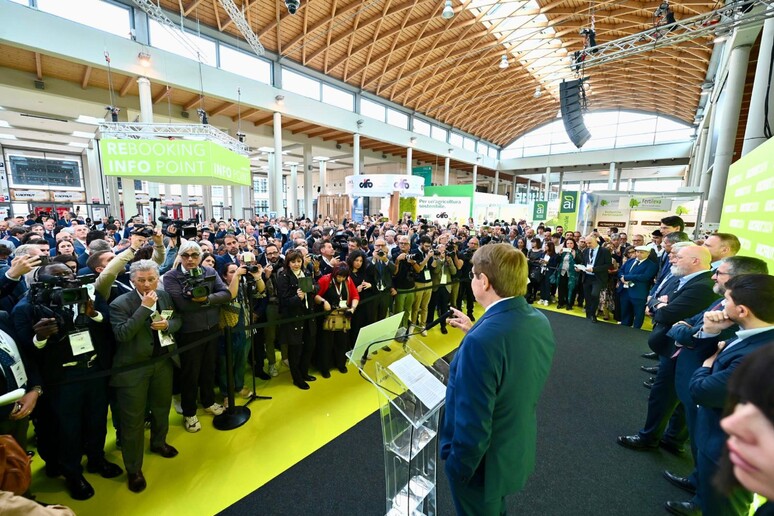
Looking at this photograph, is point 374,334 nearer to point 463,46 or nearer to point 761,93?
point 761,93

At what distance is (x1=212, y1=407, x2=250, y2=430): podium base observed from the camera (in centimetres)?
305

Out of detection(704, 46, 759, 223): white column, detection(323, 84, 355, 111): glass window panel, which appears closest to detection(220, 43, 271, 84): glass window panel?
detection(323, 84, 355, 111): glass window panel

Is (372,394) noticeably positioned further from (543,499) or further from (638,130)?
(638,130)

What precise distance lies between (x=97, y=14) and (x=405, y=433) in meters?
13.3

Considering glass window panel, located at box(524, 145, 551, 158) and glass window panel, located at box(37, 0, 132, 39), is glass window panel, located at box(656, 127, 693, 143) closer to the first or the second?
glass window panel, located at box(524, 145, 551, 158)

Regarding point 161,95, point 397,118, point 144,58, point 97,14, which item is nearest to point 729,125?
point 397,118

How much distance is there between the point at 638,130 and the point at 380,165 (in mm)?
19815

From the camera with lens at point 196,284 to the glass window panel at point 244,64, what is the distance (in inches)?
493

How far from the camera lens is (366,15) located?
13133 mm

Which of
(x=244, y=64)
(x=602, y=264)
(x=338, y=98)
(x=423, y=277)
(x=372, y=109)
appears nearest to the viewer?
(x=423, y=277)

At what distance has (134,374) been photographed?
7.47ft

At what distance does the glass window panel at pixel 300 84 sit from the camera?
13992 millimetres

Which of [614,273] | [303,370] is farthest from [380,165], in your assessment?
[303,370]

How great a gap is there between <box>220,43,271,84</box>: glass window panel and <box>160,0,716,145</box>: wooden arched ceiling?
0.65 meters
